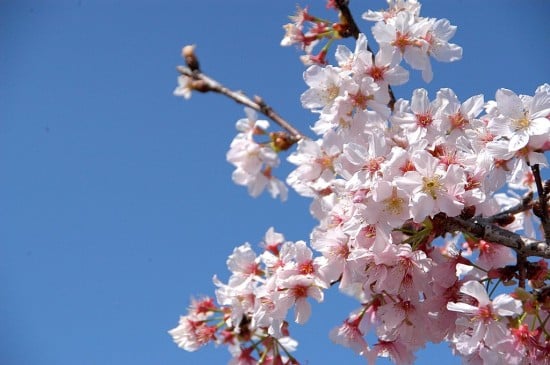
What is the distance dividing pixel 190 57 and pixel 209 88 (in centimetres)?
33

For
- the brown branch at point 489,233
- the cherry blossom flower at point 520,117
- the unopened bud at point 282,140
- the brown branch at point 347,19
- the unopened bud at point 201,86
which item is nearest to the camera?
the cherry blossom flower at point 520,117

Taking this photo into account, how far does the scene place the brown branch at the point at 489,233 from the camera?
8.11ft

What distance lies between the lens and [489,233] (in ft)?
8.32

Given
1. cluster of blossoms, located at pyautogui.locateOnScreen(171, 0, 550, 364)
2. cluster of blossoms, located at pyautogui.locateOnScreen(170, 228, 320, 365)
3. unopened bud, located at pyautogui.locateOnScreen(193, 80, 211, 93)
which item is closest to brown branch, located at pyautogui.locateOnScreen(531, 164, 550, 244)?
cluster of blossoms, located at pyautogui.locateOnScreen(171, 0, 550, 364)

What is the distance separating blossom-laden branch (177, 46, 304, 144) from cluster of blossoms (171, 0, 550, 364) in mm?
566

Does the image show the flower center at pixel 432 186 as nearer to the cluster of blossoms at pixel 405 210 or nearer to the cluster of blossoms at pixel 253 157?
the cluster of blossoms at pixel 405 210

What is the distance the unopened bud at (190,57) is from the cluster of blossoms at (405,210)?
1.41 metres

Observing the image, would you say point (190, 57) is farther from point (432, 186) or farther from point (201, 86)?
point (432, 186)

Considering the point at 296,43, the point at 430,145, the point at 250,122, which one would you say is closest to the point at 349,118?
the point at 430,145

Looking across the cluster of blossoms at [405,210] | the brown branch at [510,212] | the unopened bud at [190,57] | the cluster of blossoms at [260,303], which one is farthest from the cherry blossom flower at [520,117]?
the unopened bud at [190,57]

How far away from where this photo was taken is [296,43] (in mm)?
Answer: 3896

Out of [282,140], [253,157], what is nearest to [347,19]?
[282,140]

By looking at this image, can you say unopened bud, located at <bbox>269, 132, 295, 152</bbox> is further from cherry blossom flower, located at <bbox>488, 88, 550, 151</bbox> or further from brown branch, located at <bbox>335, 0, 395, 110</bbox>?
cherry blossom flower, located at <bbox>488, 88, 550, 151</bbox>

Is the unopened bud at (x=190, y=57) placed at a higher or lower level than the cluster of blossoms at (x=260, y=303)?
higher
